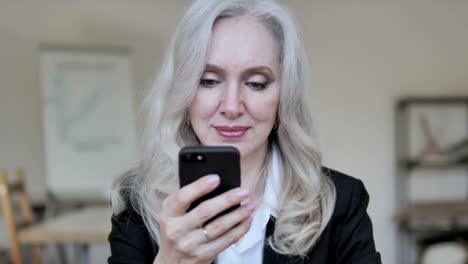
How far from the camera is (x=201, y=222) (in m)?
0.58

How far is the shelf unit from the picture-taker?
269 cm

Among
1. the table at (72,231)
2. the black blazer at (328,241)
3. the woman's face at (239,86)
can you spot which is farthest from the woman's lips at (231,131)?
the table at (72,231)

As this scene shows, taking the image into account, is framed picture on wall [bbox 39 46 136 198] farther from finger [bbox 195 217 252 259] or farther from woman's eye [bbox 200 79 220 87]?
finger [bbox 195 217 252 259]

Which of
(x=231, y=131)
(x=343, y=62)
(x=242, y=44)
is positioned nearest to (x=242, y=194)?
(x=231, y=131)

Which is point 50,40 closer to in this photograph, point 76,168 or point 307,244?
point 76,168

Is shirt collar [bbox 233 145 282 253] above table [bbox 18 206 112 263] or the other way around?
above

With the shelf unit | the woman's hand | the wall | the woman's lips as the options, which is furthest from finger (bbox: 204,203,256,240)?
the shelf unit

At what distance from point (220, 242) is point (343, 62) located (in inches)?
96.0

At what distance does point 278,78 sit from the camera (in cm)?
76

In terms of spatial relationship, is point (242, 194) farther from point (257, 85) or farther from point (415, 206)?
point (415, 206)

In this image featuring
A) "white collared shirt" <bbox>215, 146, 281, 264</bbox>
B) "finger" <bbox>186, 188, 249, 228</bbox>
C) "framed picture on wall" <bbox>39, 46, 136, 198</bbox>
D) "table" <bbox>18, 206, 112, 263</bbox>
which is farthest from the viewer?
"framed picture on wall" <bbox>39, 46, 136, 198</bbox>

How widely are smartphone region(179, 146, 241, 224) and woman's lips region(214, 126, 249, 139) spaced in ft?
0.39

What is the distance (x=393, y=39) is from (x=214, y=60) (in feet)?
8.01

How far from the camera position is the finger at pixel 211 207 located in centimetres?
57
